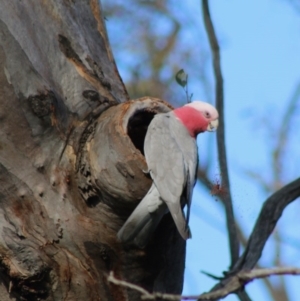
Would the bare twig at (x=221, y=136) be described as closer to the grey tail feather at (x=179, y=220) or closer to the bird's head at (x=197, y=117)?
the bird's head at (x=197, y=117)

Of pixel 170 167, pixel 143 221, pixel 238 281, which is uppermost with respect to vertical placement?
pixel 170 167

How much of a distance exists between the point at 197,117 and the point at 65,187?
2.42 feet

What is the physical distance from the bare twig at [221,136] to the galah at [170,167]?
17cm

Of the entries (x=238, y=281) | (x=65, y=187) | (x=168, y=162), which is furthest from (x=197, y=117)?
(x=238, y=281)

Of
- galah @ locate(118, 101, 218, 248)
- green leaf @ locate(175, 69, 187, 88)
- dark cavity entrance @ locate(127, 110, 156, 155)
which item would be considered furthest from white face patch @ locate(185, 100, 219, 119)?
dark cavity entrance @ locate(127, 110, 156, 155)

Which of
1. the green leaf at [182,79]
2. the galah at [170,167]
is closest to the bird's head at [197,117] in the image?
the galah at [170,167]

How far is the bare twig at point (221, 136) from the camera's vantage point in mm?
3256

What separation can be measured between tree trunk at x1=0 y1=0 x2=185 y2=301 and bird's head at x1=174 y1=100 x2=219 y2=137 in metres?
0.16

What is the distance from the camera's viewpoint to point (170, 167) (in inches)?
112

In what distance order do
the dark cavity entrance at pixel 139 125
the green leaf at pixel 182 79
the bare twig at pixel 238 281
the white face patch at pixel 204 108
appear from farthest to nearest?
the white face patch at pixel 204 108 < the green leaf at pixel 182 79 < the dark cavity entrance at pixel 139 125 < the bare twig at pixel 238 281

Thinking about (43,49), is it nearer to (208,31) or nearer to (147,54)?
(208,31)

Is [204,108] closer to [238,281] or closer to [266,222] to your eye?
[266,222]

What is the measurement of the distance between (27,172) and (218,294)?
119cm

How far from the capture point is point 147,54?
23.9 ft
